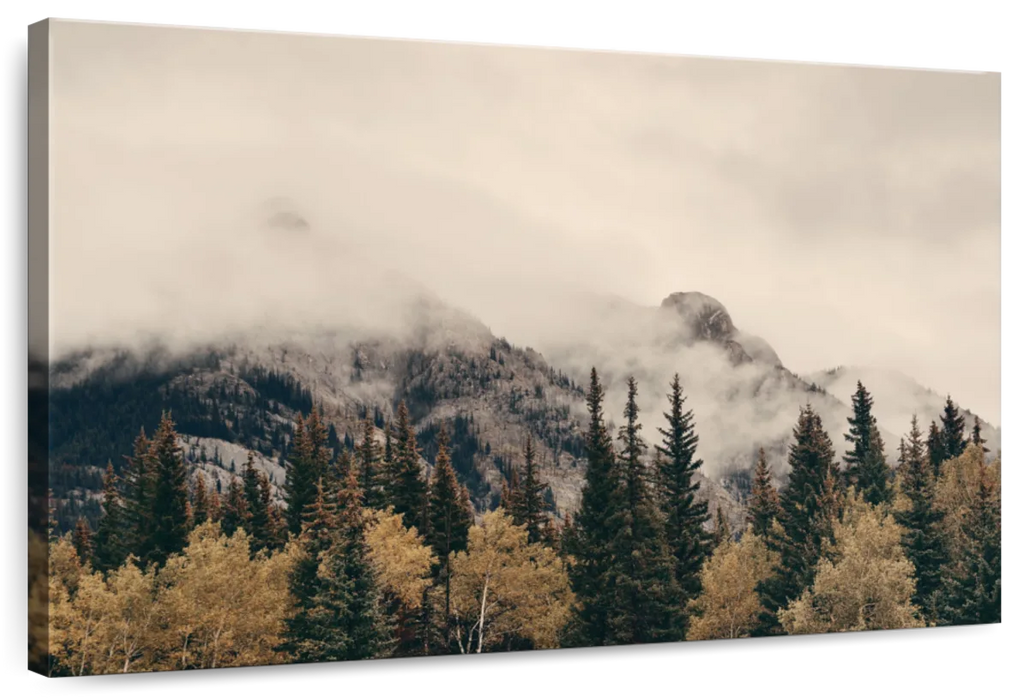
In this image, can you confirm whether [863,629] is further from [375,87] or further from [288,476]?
[375,87]

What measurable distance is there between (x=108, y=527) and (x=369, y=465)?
9.43 ft

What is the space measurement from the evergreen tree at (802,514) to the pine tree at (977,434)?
187cm

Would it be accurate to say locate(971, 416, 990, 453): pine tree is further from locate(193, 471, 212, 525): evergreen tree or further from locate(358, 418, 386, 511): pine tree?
locate(193, 471, 212, 525): evergreen tree

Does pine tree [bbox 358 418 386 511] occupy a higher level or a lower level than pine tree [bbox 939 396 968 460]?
lower

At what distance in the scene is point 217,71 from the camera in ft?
60.3

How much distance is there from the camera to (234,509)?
18.6 metres

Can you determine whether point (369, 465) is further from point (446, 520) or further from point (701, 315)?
point (701, 315)

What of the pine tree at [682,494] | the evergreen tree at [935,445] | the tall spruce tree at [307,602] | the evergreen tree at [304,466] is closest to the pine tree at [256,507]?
the evergreen tree at [304,466]

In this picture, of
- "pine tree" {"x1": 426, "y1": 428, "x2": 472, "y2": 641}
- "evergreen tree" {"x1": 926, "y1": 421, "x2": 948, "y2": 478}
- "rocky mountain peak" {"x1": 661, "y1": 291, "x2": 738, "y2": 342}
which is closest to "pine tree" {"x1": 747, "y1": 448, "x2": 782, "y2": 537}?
"rocky mountain peak" {"x1": 661, "y1": 291, "x2": 738, "y2": 342}

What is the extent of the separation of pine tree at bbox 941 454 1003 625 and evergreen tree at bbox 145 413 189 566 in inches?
365

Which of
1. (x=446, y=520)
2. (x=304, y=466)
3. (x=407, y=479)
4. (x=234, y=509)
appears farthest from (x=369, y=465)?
(x=234, y=509)

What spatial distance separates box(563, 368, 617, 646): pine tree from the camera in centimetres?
1978

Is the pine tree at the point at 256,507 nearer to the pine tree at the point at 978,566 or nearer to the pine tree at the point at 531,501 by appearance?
the pine tree at the point at 531,501

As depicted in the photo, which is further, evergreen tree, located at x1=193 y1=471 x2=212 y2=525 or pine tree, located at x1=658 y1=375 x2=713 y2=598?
pine tree, located at x1=658 y1=375 x2=713 y2=598
